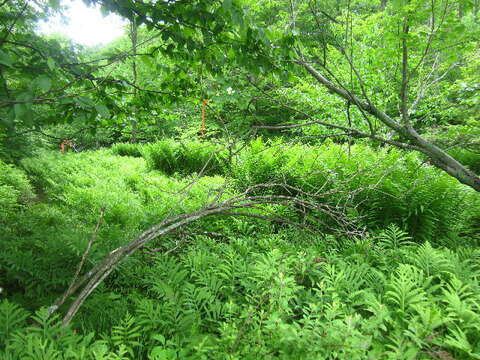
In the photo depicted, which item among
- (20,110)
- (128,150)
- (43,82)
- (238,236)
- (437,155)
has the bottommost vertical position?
(128,150)

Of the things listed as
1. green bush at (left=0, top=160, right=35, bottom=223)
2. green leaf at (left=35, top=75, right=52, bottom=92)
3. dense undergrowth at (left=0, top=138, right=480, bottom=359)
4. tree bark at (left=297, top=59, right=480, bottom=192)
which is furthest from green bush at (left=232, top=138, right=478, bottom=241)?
green bush at (left=0, top=160, right=35, bottom=223)

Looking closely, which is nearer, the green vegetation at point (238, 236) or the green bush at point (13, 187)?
the green vegetation at point (238, 236)

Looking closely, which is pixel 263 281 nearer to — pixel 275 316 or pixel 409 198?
pixel 275 316

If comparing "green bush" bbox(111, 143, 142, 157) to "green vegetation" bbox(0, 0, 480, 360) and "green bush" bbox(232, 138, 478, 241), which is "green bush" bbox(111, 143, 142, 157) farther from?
"green bush" bbox(232, 138, 478, 241)

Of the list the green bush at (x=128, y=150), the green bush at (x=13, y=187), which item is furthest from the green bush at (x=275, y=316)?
the green bush at (x=128, y=150)

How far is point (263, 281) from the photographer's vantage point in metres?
1.23

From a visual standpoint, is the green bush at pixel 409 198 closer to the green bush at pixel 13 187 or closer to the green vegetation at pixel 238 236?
the green vegetation at pixel 238 236

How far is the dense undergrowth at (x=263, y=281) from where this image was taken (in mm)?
970

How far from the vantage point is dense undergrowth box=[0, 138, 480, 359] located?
3.18 feet

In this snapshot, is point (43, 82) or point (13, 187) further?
point (13, 187)

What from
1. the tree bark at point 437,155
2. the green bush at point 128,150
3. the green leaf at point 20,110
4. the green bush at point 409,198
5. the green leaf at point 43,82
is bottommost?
the green bush at point 128,150

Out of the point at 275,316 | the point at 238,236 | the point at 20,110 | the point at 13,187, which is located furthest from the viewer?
the point at 13,187

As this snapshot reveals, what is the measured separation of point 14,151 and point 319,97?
5.32 metres

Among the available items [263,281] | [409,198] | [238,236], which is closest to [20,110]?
[263,281]
